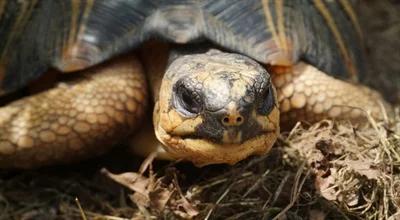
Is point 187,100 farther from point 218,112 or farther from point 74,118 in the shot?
point 74,118

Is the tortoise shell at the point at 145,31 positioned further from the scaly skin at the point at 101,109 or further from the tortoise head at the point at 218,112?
the tortoise head at the point at 218,112

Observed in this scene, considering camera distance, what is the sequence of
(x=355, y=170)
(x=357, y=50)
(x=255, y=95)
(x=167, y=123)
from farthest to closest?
(x=357, y=50), (x=355, y=170), (x=167, y=123), (x=255, y=95)

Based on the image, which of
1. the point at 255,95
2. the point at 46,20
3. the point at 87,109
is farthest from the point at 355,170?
the point at 46,20

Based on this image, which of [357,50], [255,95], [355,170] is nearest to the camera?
[255,95]

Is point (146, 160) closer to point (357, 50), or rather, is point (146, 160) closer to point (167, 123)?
point (167, 123)

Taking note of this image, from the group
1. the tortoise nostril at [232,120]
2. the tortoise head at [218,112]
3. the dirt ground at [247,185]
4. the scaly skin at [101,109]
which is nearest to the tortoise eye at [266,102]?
the tortoise head at [218,112]

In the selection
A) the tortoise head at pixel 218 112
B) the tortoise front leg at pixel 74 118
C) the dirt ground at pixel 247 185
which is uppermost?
the tortoise head at pixel 218 112

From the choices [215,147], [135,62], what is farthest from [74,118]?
[215,147]
